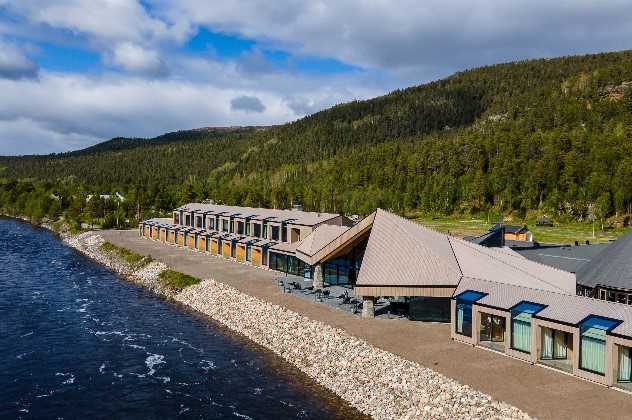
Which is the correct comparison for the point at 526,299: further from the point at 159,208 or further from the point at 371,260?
the point at 159,208

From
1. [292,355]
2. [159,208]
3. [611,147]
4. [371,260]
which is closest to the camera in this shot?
[292,355]

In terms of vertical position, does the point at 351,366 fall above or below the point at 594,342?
below

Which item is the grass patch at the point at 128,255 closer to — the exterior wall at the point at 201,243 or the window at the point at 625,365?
the exterior wall at the point at 201,243

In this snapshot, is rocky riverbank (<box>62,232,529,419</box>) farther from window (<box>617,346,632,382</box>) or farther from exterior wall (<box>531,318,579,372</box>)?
window (<box>617,346,632,382</box>)

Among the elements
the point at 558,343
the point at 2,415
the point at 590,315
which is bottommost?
the point at 2,415

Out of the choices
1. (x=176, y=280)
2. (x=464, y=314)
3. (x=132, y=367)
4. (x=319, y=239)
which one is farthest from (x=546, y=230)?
(x=132, y=367)

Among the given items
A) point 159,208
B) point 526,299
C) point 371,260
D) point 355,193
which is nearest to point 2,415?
point 371,260

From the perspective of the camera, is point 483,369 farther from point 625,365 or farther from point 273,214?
point 273,214
